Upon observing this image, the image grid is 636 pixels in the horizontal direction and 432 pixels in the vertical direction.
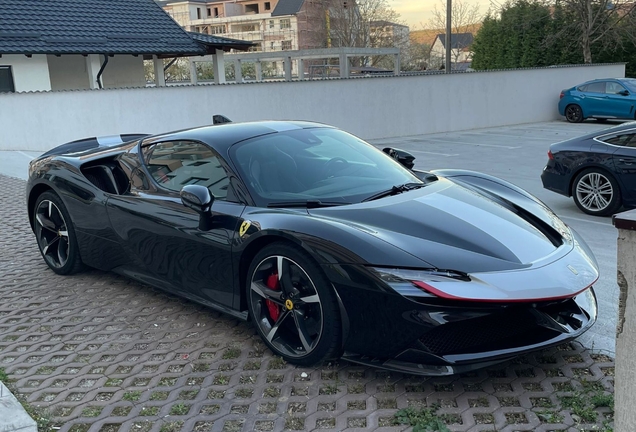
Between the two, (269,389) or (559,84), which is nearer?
(269,389)

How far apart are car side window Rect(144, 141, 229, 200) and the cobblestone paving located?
3.21ft

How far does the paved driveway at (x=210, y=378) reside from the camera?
3107 millimetres

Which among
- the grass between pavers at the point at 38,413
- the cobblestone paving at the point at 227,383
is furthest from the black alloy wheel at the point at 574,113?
the grass between pavers at the point at 38,413

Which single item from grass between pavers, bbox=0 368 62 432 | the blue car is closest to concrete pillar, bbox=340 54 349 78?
the blue car

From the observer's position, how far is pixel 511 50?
3089 cm

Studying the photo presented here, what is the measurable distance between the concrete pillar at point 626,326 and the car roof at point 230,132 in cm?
263

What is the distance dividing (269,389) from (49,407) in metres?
1.19

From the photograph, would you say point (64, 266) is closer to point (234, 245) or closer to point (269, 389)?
point (234, 245)

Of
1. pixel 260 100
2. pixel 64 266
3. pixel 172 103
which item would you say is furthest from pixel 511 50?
pixel 64 266

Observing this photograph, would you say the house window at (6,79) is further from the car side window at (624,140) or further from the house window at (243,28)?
the house window at (243,28)

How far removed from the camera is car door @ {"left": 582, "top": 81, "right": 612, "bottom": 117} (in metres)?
20.5

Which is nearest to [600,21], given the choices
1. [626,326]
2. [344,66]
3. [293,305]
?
[344,66]

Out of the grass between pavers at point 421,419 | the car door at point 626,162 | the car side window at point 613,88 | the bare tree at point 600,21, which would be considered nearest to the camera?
the grass between pavers at point 421,419

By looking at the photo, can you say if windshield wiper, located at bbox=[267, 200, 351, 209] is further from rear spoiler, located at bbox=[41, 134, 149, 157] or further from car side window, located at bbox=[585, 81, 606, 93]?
car side window, located at bbox=[585, 81, 606, 93]
